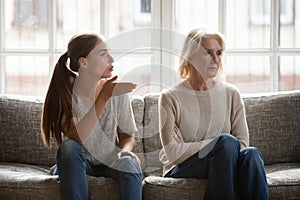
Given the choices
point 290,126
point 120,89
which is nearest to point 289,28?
point 290,126

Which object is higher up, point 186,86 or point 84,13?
point 84,13

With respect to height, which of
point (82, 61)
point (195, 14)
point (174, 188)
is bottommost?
point (174, 188)

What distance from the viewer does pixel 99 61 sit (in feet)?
10.3

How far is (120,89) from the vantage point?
3.09m

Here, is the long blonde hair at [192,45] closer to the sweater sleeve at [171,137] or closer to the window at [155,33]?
the sweater sleeve at [171,137]

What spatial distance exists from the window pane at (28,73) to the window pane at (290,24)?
1474 mm

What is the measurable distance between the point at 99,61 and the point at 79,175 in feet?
1.95

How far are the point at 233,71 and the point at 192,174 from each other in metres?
1.19

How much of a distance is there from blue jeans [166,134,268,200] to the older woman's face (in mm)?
380

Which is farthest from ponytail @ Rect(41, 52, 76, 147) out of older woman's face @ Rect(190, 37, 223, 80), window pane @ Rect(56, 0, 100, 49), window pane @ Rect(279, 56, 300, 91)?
window pane @ Rect(279, 56, 300, 91)

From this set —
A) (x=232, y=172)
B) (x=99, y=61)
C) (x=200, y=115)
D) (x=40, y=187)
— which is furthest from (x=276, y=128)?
(x=40, y=187)

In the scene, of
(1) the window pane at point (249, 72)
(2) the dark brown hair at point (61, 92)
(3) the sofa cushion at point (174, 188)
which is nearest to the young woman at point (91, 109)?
(2) the dark brown hair at point (61, 92)

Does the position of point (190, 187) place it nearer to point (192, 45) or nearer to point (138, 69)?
point (192, 45)

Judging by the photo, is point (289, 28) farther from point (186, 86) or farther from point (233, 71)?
point (186, 86)
